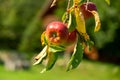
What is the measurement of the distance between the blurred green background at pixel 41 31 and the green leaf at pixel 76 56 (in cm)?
691

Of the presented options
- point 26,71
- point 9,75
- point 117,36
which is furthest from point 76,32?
point 117,36

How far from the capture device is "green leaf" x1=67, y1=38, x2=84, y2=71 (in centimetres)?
79

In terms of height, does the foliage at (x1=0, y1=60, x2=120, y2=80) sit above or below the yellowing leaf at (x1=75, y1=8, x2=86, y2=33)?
below

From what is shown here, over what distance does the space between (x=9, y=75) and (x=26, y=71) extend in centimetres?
66

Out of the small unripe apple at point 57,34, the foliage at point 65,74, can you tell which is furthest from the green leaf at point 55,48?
the foliage at point 65,74

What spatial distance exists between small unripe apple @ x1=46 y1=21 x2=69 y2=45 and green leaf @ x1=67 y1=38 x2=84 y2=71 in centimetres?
5

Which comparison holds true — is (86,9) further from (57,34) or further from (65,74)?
(65,74)

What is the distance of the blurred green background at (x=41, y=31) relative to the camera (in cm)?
873

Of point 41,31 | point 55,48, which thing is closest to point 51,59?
point 55,48

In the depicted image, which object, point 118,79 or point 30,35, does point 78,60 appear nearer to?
point 118,79

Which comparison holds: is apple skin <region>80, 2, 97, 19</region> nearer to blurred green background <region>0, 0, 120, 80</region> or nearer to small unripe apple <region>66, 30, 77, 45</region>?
small unripe apple <region>66, 30, 77, 45</region>

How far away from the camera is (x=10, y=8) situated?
43.3 feet

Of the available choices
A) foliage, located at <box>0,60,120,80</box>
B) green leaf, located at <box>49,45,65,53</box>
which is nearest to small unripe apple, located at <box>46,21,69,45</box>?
green leaf, located at <box>49,45,65,53</box>

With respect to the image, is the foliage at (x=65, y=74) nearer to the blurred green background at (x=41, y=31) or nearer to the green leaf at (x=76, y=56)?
the blurred green background at (x=41, y=31)
